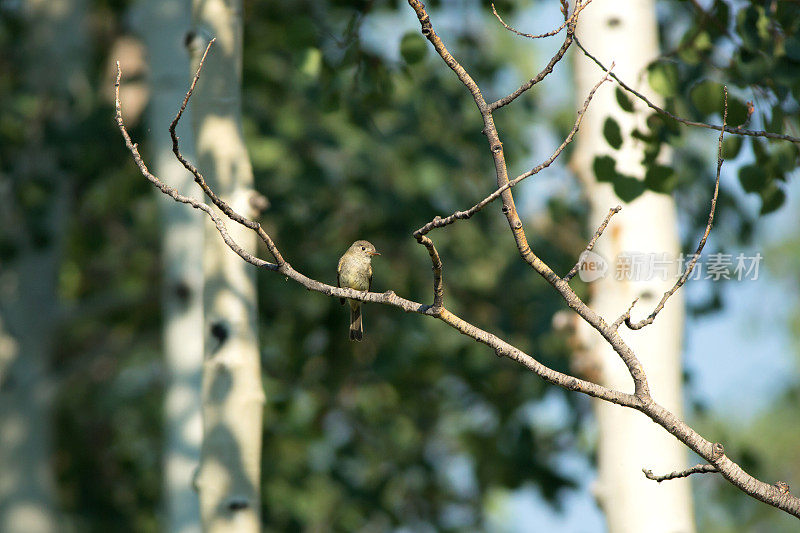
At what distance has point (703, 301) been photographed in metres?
6.41

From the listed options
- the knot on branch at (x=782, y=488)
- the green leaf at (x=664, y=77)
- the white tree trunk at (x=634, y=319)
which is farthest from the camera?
the white tree trunk at (x=634, y=319)

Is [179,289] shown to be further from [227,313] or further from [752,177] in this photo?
[752,177]

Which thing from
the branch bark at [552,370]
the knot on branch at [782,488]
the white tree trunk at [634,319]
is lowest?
the knot on branch at [782,488]

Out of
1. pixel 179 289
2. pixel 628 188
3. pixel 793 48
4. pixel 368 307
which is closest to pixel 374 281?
pixel 368 307

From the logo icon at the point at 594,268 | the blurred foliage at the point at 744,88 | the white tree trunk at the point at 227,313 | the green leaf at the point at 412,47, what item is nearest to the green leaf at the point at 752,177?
the blurred foliage at the point at 744,88

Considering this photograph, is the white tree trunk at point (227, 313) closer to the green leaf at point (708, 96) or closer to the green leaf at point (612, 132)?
the green leaf at point (612, 132)

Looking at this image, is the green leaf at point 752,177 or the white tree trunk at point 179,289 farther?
the white tree trunk at point 179,289

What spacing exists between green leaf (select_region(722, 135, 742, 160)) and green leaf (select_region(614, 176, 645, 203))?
1.08 ft

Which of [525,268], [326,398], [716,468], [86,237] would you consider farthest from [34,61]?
[716,468]

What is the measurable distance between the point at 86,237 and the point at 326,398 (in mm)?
2743

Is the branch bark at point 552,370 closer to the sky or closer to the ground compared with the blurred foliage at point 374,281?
closer to the ground

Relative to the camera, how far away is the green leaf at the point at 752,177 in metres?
3.33

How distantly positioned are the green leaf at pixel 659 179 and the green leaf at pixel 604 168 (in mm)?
137

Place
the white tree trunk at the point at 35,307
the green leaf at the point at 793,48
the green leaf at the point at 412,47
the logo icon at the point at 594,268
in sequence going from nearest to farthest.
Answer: the green leaf at the point at 793,48 < the green leaf at the point at 412,47 < the logo icon at the point at 594,268 < the white tree trunk at the point at 35,307
